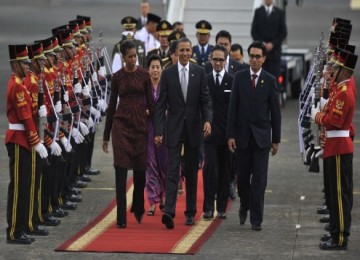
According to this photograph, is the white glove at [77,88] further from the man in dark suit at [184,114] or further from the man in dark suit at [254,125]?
the man in dark suit at [254,125]

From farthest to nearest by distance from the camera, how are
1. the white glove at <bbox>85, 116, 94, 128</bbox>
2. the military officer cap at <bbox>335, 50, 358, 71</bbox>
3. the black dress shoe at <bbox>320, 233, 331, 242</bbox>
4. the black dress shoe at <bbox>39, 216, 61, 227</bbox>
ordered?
the white glove at <bbox>85, 116, 94, 128</bbox> → the black dress shoe at <bbox>39, 216, 61, 227</bbox> → the black dress shoe at <bbox>320, 233, 331, 242</bbox> → the military officer cap at <bbox>335, 50, 358, 71</bbox>

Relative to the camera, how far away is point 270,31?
1127 inches

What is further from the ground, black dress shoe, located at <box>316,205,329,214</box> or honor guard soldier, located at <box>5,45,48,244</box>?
honor guard soldier, located at <box>5,45,48,244</box>

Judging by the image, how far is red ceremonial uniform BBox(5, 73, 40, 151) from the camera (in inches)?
613

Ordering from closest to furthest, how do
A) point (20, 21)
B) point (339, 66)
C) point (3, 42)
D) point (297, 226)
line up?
point (339, 66) → point (297, 226) → point (3, 42) → point (20, 21)

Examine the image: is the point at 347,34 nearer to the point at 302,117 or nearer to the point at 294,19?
the point at 302,117

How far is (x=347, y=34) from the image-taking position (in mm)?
17609

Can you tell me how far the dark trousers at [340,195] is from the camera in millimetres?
15578

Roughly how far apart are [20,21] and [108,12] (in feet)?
11.6

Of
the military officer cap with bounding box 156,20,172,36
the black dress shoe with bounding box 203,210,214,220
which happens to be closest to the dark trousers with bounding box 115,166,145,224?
the black dress shoe with bounding box 203,210,214,220

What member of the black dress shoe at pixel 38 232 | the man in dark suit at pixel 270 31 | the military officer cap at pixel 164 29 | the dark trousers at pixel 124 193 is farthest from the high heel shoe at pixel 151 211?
the man in dark suit at pixel 270 31

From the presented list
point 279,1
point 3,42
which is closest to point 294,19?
point 3,42

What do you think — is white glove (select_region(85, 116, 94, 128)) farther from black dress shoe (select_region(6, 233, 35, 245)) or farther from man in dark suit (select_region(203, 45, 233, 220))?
black dress shoe (select_region(6, 233, 35, 245))

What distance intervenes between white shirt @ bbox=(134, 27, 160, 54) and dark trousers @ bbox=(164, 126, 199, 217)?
8.43 metres
